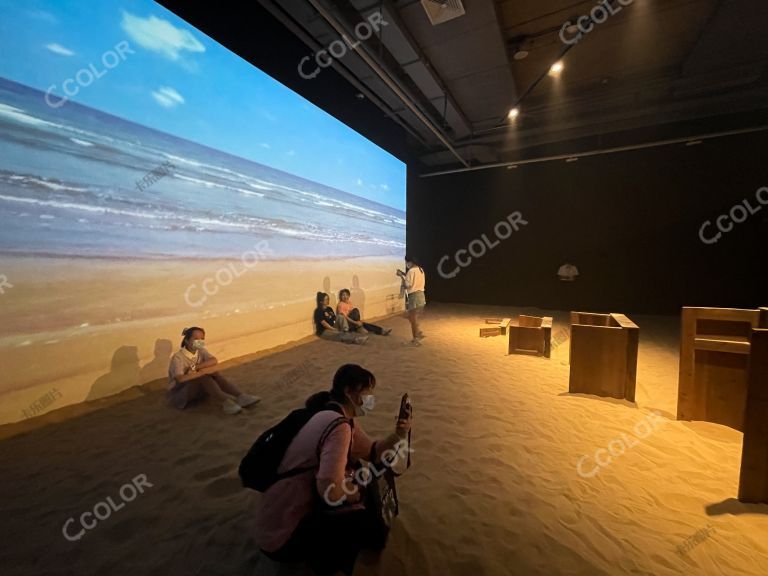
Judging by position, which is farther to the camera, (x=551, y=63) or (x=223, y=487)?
(x=551, y=63)

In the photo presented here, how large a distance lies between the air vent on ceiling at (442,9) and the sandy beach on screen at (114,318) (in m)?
4.13

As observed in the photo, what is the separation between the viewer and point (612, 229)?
26.5 feet

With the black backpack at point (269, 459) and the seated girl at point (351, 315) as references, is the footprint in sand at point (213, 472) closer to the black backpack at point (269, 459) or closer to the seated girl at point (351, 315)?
the black backpack at point (269, 459)

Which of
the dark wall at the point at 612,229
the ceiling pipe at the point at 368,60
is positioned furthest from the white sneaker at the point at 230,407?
the dark wall at the point at 612,229

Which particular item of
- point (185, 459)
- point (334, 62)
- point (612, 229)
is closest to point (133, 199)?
point (185, 459)

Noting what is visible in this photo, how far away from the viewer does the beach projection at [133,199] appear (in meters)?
2.58

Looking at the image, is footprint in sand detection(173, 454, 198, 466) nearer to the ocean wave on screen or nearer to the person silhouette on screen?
the ocean wave on screen

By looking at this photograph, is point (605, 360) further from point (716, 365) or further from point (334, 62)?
point (334, 62)

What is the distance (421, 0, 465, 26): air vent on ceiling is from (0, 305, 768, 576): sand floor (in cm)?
482

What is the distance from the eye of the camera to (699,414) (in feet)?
8.51

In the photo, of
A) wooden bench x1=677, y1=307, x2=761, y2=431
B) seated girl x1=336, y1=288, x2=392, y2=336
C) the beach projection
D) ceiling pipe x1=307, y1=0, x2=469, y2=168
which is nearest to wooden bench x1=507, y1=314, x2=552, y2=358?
wooden bench x1=677, y1=307, x2=761, y2=431

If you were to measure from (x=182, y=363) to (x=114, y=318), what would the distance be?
0.99 metres

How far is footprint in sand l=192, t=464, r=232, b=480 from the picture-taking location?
199 centimetres

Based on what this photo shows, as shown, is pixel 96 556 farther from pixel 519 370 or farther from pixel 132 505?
pixel 519 370
